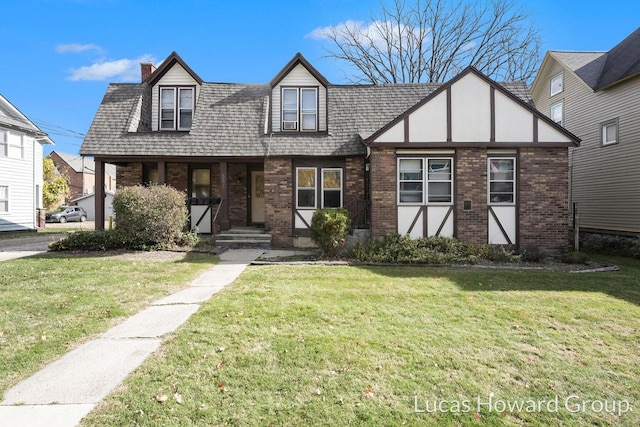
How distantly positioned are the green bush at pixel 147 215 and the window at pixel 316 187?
423 centimetres

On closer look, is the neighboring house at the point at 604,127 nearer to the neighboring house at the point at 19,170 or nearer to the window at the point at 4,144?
the neighboring house at the point at 19,170

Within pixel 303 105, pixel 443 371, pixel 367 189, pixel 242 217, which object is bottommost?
pixel 443 371

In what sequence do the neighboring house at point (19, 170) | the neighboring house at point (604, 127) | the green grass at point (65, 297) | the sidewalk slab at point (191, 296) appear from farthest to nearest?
the neighboring house at point (19, 170) < the neighboring house at point (604, 127) < the sidewalk slab at point (191, 296) < the green grass at point (65, 297)

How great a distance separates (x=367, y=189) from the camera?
1269 cm

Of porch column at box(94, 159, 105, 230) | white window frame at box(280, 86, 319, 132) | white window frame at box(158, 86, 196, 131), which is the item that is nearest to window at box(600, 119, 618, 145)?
white window frame at box(280, 86, 319, 132)

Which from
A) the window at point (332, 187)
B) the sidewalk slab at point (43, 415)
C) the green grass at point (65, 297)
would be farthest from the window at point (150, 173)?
the sidewalk slab at point (43, 415)

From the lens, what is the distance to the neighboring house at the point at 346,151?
10992 mm

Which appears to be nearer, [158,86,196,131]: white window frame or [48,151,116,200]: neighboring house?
[158,86,196,131]: white window frame

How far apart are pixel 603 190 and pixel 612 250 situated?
115 inches

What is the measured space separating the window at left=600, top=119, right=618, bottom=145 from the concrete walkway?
16973 mm

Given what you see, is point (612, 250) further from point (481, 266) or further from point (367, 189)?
point (367, 189)

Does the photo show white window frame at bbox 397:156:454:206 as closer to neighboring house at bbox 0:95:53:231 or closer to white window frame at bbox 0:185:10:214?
neighboring house at bbox 0:95:53:231

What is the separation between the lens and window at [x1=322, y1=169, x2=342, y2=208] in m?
13.1

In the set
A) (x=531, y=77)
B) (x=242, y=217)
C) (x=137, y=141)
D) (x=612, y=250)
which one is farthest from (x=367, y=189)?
(x=531, y=77)
